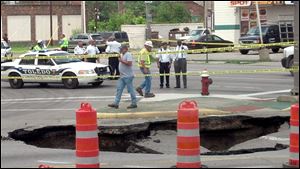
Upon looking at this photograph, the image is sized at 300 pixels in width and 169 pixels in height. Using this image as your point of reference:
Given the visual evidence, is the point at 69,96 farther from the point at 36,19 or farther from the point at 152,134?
the point at 36,19

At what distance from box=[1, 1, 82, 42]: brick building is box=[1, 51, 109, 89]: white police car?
53098mm

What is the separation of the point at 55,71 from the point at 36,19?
195 ft

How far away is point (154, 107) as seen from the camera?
Result: 15719mm

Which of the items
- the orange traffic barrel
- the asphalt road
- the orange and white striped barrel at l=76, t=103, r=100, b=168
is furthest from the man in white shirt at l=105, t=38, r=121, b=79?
the orange traffic barrel

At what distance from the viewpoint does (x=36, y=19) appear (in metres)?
79.9

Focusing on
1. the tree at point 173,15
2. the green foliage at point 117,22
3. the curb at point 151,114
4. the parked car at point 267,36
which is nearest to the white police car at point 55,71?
the curb at point 151,114

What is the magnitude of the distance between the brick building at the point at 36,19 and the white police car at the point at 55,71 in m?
53.1

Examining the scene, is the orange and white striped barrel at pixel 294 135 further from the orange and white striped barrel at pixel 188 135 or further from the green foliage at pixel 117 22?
the green foliage at pixel 117 22

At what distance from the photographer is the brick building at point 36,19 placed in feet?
253

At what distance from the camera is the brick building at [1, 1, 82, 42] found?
77188 mm

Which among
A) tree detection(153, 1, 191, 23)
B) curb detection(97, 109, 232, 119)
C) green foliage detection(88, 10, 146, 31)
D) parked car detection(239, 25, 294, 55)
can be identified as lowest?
curb detection(97, 109, 232, 119)

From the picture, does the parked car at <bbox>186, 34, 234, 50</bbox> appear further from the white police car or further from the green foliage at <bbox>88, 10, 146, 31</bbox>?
the green foliage at <bbox>88, 10, 146, 31</bbox>

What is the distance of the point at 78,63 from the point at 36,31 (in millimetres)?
56914

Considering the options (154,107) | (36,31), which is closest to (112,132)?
(154,107)
